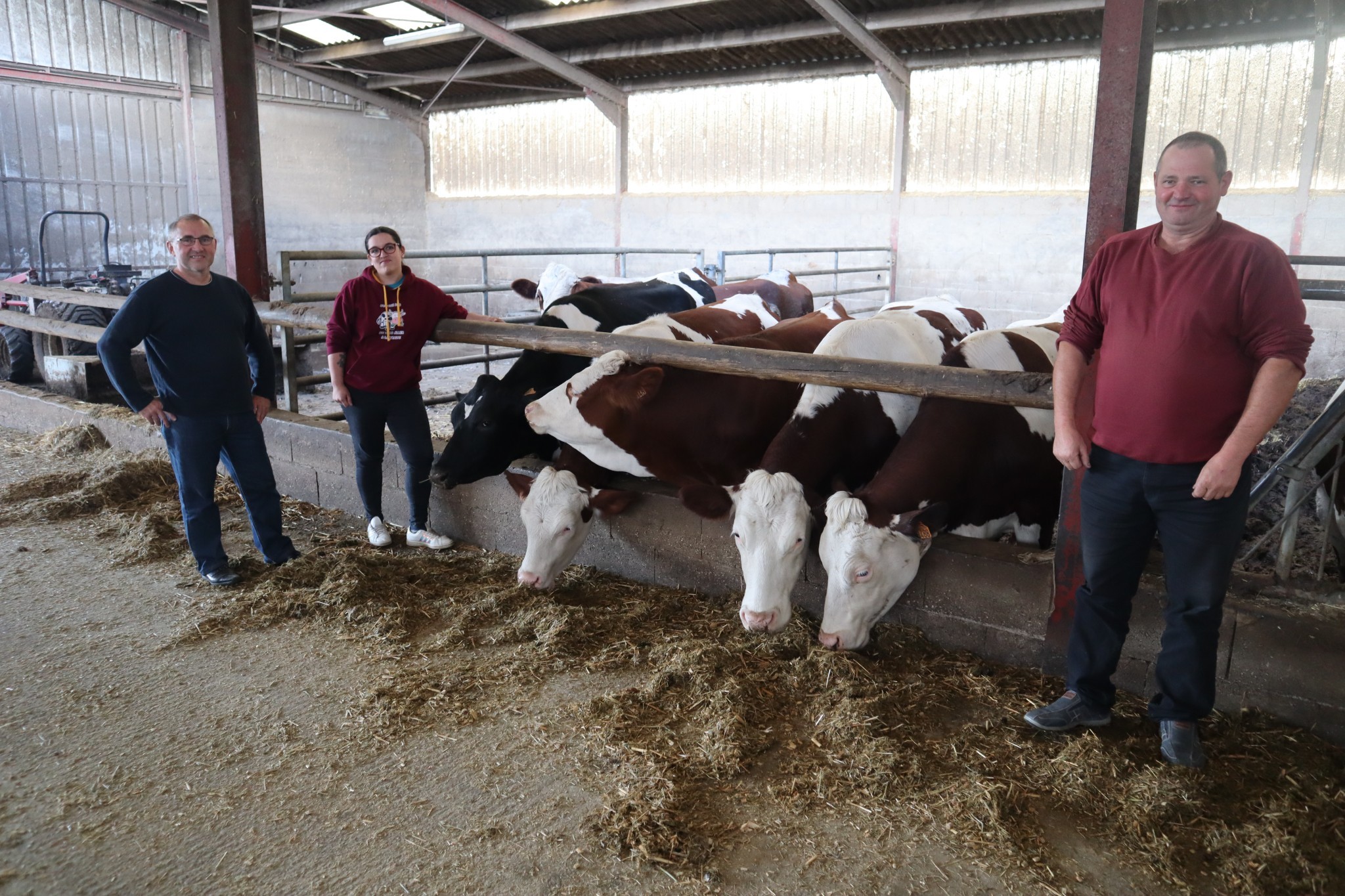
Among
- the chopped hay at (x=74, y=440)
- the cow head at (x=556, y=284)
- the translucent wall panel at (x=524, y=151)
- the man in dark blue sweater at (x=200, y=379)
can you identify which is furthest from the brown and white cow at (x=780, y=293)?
the translucent wall panel at (x=524, y=151)

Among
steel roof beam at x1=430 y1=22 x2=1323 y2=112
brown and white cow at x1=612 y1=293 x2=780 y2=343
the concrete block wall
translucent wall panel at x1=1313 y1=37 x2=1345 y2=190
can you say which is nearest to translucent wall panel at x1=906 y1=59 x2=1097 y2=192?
steel roof beam at x1=430 y1=22 x2=1323 y2=112

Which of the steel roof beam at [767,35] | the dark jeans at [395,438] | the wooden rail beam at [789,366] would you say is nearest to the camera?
the wooden rail beam at [789,366]

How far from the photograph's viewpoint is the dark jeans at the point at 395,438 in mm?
4449

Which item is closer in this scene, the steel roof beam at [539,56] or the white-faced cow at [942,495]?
the white-faced cow at [942,495]

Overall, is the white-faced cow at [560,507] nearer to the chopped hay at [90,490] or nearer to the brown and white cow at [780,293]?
the chopped hay at [90,490]

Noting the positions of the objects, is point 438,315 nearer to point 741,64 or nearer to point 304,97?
point 741,64

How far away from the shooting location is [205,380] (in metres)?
3.98

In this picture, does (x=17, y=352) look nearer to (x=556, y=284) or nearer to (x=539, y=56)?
(x=556, y=284)

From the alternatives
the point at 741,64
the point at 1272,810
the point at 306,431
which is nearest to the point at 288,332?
the point at 306,431

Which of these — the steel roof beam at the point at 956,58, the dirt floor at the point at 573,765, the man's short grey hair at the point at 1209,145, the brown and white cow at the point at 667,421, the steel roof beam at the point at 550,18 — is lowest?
the dirt floor at the point at 573,765

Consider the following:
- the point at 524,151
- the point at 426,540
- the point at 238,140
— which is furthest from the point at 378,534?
the point at 524,151

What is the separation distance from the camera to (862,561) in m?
3.15

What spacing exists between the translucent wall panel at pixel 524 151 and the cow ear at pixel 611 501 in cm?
1417

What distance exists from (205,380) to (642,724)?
2.48 metres
